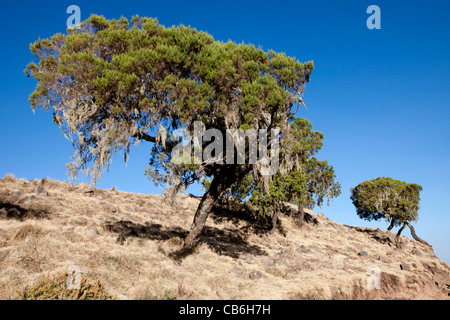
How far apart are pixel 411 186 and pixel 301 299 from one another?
115 ft

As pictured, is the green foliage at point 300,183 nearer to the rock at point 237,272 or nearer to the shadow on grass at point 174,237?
the shadow on grass at point 174,237

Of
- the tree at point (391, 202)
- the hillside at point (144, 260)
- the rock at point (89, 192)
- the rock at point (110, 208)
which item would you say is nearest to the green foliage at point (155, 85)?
the hillside at point (144, 260)

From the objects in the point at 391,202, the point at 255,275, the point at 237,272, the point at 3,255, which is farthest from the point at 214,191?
the point at 391,202

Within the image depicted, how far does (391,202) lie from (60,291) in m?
38.8

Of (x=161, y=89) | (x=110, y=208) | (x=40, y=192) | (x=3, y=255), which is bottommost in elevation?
(x=3, y=255)

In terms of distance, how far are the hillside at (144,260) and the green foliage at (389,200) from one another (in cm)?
1483

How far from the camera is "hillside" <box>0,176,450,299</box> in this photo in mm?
9586

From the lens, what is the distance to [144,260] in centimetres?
1184

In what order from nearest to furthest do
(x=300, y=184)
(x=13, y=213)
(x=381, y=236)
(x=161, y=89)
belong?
(x=161, y=89), (x=13, y=213), (x=300, y=184), (x=381, y=236)

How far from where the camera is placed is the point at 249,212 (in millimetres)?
31953

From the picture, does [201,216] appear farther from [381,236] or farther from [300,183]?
[381,236]

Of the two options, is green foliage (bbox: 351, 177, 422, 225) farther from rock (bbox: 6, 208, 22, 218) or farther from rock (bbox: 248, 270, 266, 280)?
rock (bbox: 6, 208, 22, 218)

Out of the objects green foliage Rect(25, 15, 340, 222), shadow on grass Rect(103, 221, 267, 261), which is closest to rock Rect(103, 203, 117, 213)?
shadow on grass Rect(103, 221, 267, 261)

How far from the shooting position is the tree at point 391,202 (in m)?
34.8
